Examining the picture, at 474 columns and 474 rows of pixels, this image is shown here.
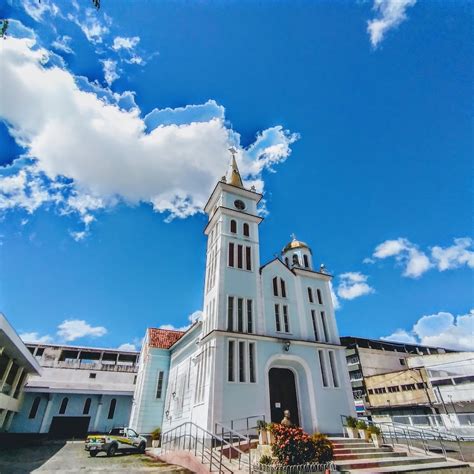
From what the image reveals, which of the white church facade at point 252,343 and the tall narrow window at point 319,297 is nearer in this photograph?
the white church facade at point 252,343

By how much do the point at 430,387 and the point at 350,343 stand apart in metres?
12.7

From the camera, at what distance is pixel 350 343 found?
4578 cm

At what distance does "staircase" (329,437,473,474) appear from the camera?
9.69 metres

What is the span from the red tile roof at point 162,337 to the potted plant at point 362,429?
53.2 feet

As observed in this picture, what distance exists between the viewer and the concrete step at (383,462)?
9651 millimetres

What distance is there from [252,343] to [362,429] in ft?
20.6

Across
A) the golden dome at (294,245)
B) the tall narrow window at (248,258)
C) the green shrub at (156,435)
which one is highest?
the golden dome at (294,245)

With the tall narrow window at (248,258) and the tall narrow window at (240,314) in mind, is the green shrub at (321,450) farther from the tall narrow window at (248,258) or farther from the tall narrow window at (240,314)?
the tall narrow window at (248,258)

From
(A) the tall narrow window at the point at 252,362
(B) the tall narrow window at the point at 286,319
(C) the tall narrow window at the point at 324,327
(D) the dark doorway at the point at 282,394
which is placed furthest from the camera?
(C) the tall narrow window at the point at 324,327

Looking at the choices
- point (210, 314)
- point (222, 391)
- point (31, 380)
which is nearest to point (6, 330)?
point (210, 314)

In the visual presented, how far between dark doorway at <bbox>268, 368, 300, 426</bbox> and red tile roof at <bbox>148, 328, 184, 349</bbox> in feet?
38.0

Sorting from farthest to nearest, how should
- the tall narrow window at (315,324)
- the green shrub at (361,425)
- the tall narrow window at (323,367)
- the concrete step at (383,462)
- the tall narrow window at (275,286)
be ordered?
the tall narrow window at (275,286)
the tall narrow window at (315,324)
the tall narrow window at (323,367)
the green shrub at (361,425)
the concrete step at (383,462)

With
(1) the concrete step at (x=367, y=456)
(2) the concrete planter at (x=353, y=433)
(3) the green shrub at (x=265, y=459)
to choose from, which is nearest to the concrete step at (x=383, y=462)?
(1) the concrete step at (x=367, y=456)

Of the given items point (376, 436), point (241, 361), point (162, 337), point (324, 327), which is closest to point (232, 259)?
point (241, 361)
